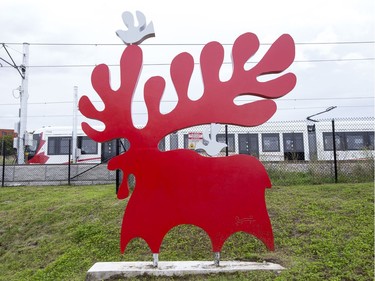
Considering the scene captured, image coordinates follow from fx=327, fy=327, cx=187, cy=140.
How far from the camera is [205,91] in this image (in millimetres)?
4703

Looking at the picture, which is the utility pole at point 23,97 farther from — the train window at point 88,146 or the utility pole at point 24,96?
the train window at point 88,146

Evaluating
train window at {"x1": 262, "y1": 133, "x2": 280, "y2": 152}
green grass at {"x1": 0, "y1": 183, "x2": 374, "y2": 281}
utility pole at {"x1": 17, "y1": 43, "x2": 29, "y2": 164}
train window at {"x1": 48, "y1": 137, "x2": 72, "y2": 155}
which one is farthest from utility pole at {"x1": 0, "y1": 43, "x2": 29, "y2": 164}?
train window at {"x1": 262, "y1": 133, "x2": 280, "y2": 152}

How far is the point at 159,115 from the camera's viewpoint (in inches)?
187

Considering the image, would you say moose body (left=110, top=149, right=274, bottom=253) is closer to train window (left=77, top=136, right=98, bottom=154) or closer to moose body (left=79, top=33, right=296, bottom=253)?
moose body (left=79, top=33, right=296, bottom=253)

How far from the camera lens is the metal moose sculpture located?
14.8ft

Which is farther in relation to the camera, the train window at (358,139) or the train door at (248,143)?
the train door at (248,143)

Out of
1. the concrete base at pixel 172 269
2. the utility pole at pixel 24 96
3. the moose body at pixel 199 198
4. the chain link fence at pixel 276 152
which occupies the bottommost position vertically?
the concrete base at pixel 172 269

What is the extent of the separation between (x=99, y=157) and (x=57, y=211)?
11.1m

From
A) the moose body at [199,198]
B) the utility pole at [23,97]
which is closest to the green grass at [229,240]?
the moose body at [199,198]

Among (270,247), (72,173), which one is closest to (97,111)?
(270,247)

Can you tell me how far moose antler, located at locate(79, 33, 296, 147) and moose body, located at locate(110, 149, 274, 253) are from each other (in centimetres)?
51

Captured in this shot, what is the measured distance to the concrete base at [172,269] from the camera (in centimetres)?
429

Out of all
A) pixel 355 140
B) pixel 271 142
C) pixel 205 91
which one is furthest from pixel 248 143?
pixel 205 91

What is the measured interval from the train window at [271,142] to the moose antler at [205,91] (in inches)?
487
